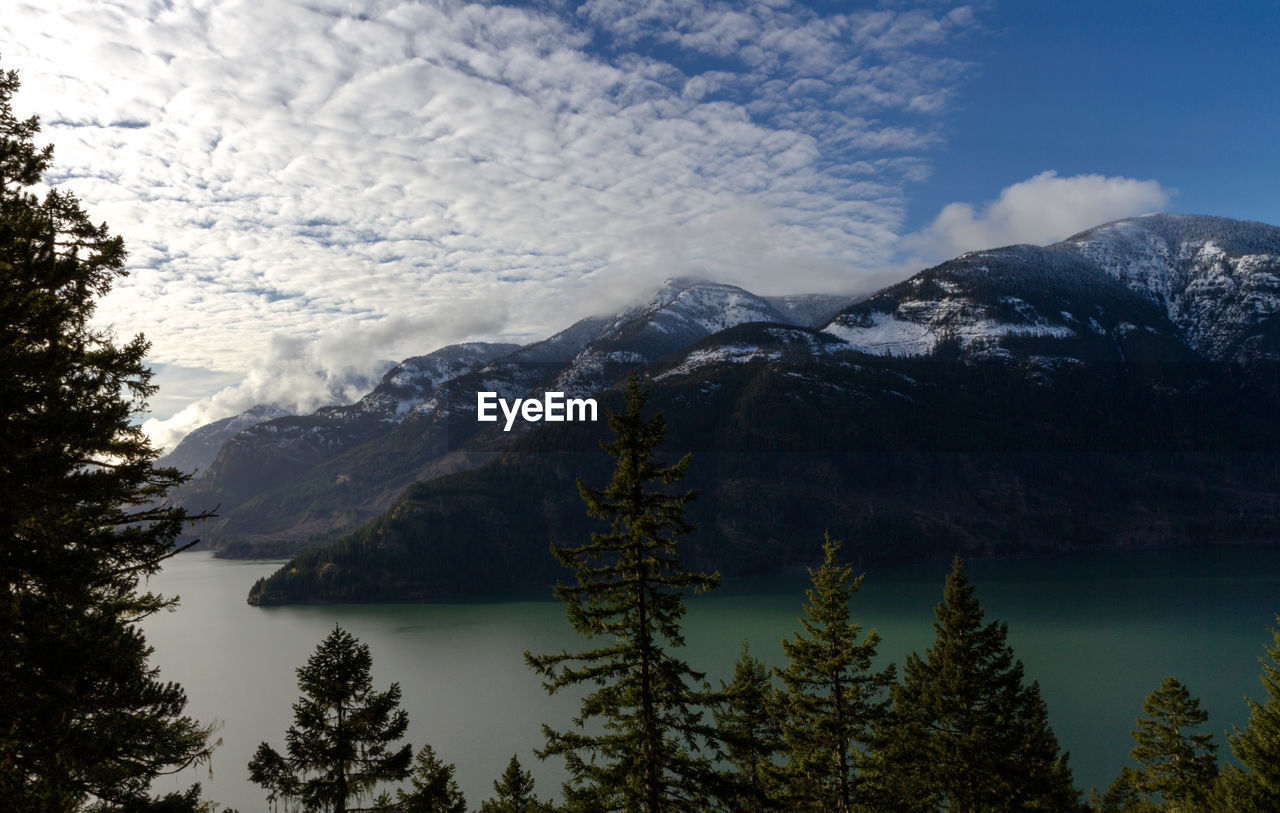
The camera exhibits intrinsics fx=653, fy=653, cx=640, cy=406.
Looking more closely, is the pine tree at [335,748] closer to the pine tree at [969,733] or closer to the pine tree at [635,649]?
the pine tree at [635,649]

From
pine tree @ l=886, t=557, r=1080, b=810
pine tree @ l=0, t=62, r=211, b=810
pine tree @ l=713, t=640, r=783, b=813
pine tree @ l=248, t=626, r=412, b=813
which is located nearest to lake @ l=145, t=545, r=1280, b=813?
pine tree @ l=713, t=640, r=783, b=813

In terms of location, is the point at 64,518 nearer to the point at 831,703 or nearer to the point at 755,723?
the point at 831,703

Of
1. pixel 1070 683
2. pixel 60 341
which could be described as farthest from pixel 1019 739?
pixel 1070 683

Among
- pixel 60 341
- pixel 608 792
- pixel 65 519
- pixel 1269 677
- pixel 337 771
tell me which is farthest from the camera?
pixel 1269 677

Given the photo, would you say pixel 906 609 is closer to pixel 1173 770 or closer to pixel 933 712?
pixel 1173 770

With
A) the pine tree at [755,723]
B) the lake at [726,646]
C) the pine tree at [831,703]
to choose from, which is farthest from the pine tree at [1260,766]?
the lake at [726,646]

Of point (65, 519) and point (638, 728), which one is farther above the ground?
point (65, 519)
